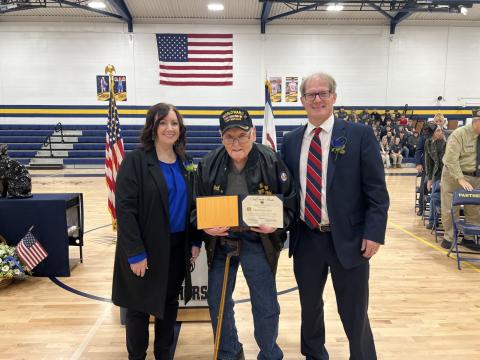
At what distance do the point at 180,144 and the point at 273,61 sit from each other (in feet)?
46.6

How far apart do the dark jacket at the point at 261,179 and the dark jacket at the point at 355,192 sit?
0.23 meters

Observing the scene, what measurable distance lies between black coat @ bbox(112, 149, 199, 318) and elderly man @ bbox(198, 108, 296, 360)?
0.69 feet

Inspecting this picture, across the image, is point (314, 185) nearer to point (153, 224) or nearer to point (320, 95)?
point (320, 95)

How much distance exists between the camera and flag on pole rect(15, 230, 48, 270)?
381 cm

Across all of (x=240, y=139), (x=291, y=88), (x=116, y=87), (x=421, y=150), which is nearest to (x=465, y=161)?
(x=421, y=150)

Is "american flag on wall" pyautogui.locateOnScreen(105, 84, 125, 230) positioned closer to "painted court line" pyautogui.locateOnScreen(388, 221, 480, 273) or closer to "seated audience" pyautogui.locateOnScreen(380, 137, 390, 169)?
"painted court line" pyautogui.locateOnScreen(388, 221, 480, 273)

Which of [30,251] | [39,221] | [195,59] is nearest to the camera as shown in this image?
[30,251]

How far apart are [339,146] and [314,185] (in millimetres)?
256

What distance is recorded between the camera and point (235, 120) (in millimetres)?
2031

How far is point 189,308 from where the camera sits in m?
3.25

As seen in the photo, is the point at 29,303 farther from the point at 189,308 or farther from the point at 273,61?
the point at 273,61

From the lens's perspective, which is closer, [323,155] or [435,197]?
[323,155]

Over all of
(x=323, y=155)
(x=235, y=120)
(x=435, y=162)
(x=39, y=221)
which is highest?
(x=235, y=120)

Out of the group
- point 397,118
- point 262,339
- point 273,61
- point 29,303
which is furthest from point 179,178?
point 397,118
